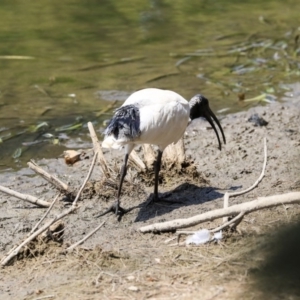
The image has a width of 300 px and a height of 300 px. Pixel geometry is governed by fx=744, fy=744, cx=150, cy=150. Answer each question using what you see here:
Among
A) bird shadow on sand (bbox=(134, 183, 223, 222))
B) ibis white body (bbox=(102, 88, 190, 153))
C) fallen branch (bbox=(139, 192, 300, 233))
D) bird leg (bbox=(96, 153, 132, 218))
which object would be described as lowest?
bird shadow on sand (bbox=(134, 183, 223, 222))

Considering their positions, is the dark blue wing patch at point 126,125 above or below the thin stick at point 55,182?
above

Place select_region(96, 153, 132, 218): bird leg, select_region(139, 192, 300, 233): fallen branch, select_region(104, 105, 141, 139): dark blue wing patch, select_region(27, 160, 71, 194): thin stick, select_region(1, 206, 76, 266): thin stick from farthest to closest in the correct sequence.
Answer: select_region(27, 160, 71, 194): thin stick → select_region(96, 153, 132, 218): bird leg → select_region(104, 105, 141, 139): dark blue wing patch → select_region(1, 206, 76, 266): thin stick → select_region(139, 192, 300, 233): fallen branch

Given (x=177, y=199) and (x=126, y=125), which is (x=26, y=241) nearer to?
(x=126, y=125)

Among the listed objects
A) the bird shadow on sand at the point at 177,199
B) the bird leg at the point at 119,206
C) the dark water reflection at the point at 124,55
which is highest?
the bird leg at the point at 119,206

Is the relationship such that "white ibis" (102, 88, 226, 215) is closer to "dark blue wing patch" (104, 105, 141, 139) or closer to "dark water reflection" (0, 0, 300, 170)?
→ "dark blue wing patch" (104, 105, 141, 139)

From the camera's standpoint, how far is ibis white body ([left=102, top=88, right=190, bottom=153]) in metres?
4.71

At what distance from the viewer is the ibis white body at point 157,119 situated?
4.71m

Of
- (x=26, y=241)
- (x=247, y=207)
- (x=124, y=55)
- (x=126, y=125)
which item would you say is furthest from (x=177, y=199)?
(x=124, y=55)

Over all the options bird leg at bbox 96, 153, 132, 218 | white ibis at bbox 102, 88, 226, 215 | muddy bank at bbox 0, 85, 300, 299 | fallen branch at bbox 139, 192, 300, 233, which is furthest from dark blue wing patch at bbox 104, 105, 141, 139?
fallen branch at bbox 139, 192, 300, 233

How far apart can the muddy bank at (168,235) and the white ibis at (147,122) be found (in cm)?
25

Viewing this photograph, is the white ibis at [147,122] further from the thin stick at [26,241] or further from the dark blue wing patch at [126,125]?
the thin stick at [26,241]

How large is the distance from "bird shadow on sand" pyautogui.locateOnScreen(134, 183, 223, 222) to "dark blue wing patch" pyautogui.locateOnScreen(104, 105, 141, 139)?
62 centimetres

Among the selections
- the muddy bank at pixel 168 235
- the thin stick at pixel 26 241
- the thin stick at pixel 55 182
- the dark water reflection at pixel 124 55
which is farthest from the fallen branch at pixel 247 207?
the dark water reflection at pixel 124 55

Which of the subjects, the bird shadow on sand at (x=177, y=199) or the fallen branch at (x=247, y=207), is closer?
the fallen branch at (x=247, y=207)
